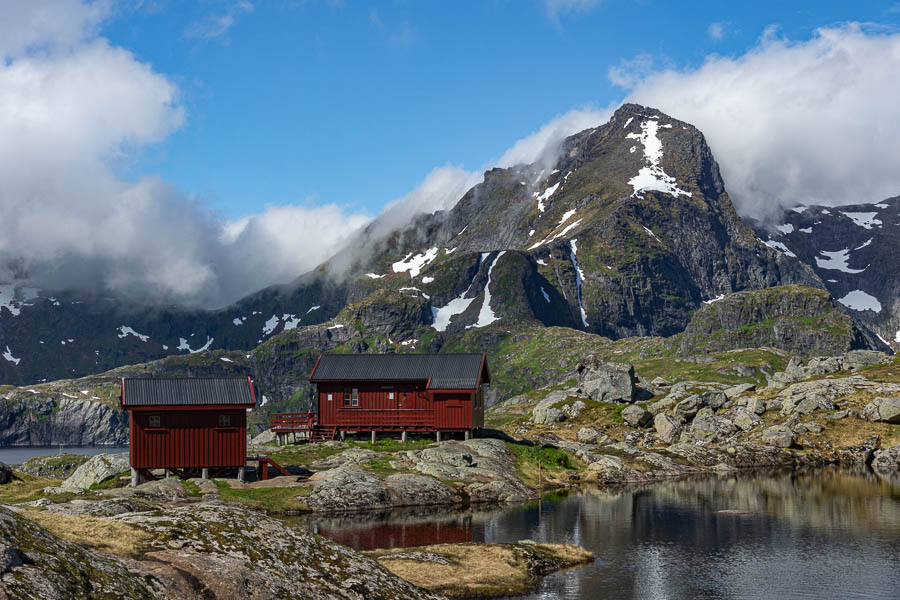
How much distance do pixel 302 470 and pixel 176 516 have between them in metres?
53.8

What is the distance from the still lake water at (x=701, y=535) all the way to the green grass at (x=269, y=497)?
3.43m

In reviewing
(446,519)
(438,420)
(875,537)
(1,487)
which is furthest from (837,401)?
(1,487)

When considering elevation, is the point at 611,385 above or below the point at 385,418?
above

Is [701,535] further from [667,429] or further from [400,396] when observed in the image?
[667,429]

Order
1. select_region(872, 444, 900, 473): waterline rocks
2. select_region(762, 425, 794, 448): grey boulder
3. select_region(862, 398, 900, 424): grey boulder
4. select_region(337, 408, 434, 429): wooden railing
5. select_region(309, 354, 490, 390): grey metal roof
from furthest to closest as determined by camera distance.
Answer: select_region(862, 398, 900, 424): grey boulder < select_region(762, 425, 794, 448): grey boulder < select_region(872, 444, 900, 473): waterline rocks < select_region(337, 408, 434, 429): wooden railing < select_region(309, 354, 490, 390): grey metal roof

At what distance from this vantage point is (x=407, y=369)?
99.4 m

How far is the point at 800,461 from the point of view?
106375 millimetres

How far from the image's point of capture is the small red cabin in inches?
3804

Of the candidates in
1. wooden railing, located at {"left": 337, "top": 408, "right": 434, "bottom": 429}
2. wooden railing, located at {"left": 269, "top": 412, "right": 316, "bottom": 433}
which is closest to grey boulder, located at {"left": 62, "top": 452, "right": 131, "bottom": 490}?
wooden railing, located at {"left": 269, "top": 412, "right": 316, "bottom": 433}

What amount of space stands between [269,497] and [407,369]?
34.9 metres

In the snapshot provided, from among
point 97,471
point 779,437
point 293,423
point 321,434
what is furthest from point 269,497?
point 779,437

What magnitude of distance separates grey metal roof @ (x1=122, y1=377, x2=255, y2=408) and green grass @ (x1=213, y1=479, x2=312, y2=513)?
6.87 m

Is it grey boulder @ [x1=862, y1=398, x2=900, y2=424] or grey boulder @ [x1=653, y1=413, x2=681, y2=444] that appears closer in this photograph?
grey boulder @ [x1=862, y1=398, x2=900, y2=424]

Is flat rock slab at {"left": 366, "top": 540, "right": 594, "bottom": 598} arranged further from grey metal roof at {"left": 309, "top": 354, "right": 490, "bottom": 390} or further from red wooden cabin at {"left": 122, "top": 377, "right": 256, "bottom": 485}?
grey metal roof at {"left": 309, "top": 354, "right": 490, "bottom": 390}
